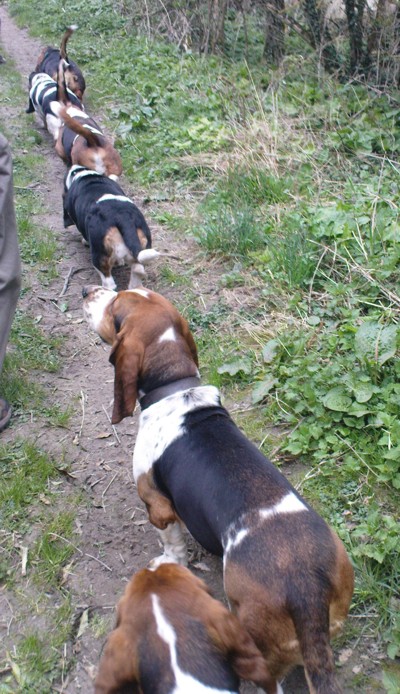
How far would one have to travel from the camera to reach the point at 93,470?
464 cm

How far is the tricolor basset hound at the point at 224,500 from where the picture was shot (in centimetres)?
279

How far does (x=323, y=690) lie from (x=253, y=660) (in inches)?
16.1

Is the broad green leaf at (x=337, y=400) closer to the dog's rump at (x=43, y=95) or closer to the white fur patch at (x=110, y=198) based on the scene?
the white fur patch at (x=110, y=198)

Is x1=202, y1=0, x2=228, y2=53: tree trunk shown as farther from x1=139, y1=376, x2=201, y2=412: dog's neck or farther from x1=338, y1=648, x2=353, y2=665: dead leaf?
x1=338, y1=648, x2=353, y2=665: dead leaf

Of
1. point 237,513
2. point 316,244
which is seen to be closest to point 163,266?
point 316,244

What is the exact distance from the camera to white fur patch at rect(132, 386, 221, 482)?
3637mm

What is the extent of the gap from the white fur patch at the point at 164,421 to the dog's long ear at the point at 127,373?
14 cm

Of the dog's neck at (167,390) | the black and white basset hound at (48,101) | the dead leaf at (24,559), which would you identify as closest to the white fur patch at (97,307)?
the dog's neck at (167,390)

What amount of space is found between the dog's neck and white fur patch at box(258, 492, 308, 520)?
932 mm

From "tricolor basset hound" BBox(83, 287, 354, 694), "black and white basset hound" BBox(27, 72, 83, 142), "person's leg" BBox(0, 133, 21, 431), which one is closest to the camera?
"tricolor basset hound" BBox(83, 287, 354, 694)

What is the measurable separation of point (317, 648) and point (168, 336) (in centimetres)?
175

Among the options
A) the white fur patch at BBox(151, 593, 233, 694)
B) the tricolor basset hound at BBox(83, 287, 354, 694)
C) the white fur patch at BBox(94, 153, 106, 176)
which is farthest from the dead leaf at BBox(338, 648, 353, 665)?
the white fur patch at BBox(94, 153, 106, 176)

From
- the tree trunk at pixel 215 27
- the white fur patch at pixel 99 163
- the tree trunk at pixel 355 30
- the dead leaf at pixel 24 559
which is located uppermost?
the tree trunk at pixel 355 30

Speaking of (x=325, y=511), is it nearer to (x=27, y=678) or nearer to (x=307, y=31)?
(x=27, y=678)
